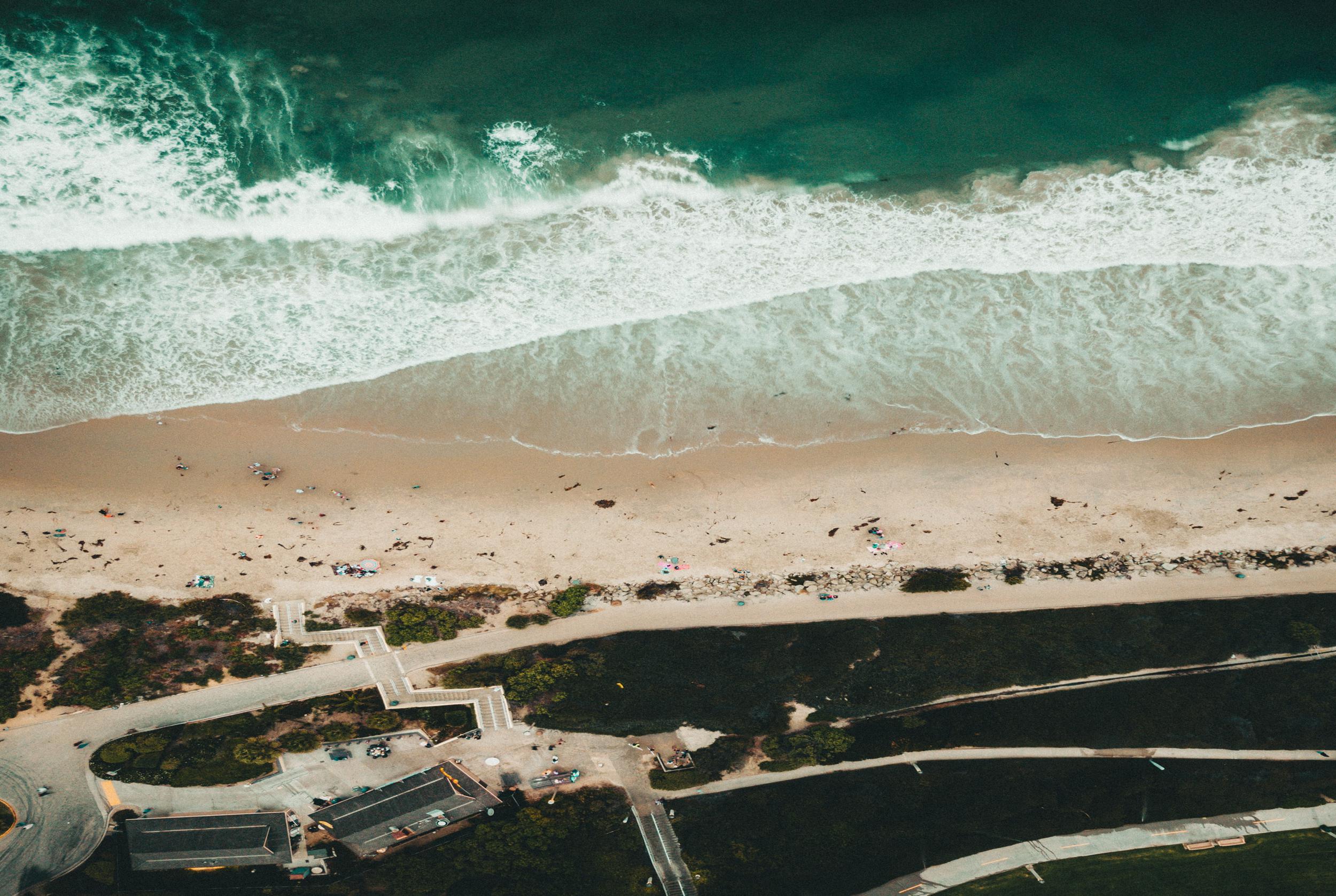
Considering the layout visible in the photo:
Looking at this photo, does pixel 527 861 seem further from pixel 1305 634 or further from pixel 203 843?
pixel 1305 634

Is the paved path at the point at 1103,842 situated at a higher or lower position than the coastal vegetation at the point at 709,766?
lower

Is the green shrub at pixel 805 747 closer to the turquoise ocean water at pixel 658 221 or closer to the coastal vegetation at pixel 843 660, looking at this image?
the coastal vegetation at pixel 843 660

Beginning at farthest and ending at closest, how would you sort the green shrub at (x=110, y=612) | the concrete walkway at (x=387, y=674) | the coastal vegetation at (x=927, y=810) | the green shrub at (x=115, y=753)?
1. the coastal vegetation at (x=927, y=810)
2. the concrete walkway at (x=387, y=674)
3. the green shrub at (x=115, y=753)
4. the green shrub at (x=110, y=612)

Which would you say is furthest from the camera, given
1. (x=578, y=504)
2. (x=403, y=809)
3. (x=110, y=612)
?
(x=578, y=504)

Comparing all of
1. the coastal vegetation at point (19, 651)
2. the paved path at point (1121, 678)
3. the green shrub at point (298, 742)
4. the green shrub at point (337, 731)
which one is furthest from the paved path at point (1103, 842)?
the coastal vegetation at point (19, 651)

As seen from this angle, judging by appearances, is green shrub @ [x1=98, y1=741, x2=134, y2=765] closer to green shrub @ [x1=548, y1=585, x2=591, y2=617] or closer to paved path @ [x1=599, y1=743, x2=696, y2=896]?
green shrub @ [x1=548, y1=585, x2=591, y2=617]

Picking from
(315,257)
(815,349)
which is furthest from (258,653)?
(815,349)

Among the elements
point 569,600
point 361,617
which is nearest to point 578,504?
point 569,600
